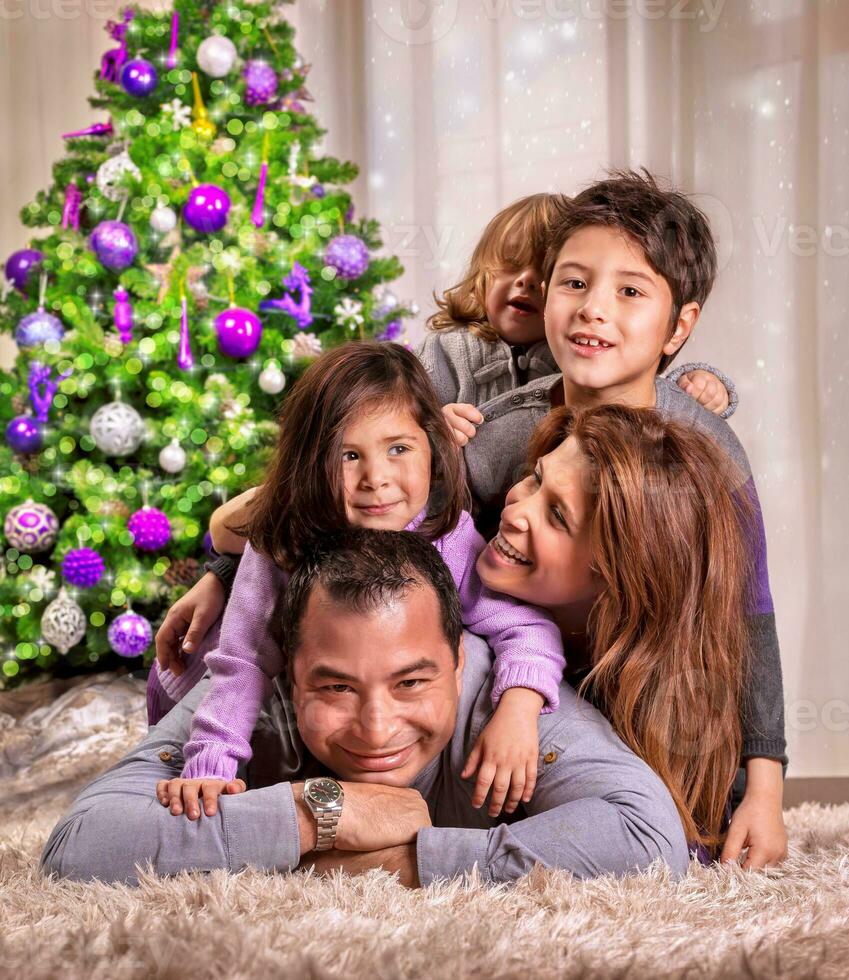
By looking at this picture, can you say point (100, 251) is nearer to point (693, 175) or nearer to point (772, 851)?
point (693, 175)

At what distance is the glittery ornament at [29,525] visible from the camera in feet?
7.50

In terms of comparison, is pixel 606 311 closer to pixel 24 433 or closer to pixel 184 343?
pixel 184 343

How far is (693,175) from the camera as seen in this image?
204cm

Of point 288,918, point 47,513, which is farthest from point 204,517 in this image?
point 288,918

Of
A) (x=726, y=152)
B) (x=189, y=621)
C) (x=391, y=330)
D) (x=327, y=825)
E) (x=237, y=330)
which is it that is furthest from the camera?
(x=391, y=330)

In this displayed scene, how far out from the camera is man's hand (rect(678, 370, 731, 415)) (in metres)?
1.53

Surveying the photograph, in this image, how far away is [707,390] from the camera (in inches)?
60.6

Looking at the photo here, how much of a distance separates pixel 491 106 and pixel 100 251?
3.11 feet

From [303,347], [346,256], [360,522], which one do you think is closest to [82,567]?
[303,347]

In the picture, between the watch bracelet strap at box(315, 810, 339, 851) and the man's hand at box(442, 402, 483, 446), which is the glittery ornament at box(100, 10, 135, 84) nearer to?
the man's hand at box(442, 402, 483, 446)

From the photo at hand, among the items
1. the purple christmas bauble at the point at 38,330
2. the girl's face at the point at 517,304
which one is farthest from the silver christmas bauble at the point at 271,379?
the girl's face at the point at 517,304

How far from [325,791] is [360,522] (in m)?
0.32

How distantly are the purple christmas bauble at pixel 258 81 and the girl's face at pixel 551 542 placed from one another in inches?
59.3

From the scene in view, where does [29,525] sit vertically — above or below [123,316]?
below
